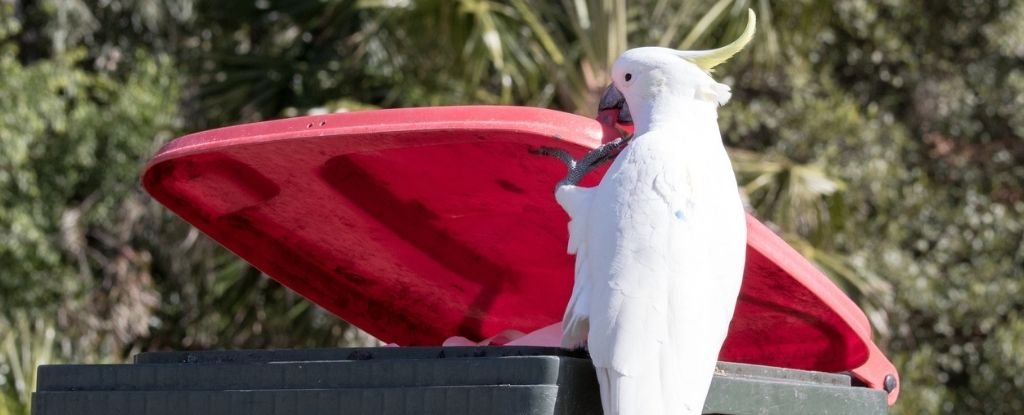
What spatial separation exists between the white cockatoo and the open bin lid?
0.15 meters

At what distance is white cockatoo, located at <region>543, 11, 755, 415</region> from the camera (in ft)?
7.21

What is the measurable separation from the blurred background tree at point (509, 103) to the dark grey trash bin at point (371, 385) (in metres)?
4.34

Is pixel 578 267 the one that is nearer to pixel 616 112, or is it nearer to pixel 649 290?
pixel 649 290

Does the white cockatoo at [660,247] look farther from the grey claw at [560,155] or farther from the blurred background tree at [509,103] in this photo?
the blurred background tree at [509,103]

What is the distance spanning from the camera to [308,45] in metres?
8.08

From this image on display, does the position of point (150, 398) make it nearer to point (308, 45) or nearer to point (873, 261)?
point (308, 45)

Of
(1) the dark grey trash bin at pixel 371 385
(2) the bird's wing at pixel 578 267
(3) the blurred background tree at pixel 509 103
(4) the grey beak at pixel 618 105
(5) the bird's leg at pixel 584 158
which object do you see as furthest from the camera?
(3) the blurred background tree at pixel 509 103

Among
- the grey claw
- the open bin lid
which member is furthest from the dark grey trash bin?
the grey claw

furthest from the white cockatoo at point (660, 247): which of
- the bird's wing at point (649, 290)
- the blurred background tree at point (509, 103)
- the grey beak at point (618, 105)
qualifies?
the blurred background tree at point (509, 103)

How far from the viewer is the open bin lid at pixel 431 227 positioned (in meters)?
2.57

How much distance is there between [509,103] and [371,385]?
4972mm

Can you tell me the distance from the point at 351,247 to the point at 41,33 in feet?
23.1

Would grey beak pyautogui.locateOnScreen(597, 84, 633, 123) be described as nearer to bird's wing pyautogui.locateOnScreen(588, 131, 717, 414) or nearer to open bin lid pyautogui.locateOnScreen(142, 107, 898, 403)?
open bin lid pyautogui.locateOnScreen(142, 107, 898, 403)

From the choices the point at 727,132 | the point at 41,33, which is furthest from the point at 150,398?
the point at 41,33
